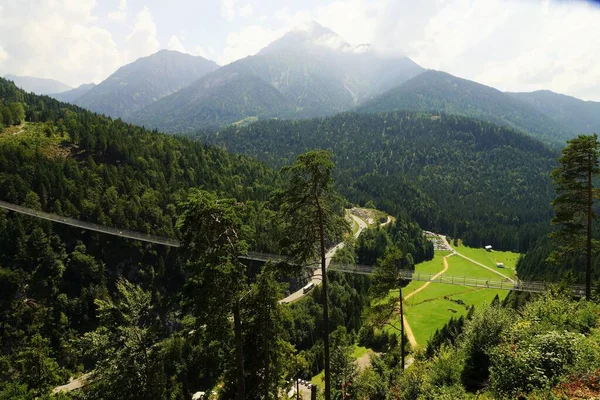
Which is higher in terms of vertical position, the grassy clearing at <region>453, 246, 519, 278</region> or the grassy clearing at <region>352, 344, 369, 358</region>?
the grassy clearing at <region>453, 246, 519, 278</region>

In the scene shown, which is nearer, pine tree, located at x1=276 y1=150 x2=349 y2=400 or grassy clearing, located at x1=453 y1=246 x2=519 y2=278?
pine tree, located at x1=276 y1=150 x2=349 y2=400

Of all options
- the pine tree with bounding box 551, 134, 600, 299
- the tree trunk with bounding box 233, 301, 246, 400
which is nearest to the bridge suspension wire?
the tree trunk with bounding box 233, 301, 246, 400

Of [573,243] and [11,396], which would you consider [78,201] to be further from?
[573,243]

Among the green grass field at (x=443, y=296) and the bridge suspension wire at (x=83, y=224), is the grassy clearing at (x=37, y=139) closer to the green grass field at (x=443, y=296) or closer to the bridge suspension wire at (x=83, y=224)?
the bridge suspension wire at (x=83, y=224)

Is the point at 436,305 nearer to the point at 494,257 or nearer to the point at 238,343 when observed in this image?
the point at 494,257

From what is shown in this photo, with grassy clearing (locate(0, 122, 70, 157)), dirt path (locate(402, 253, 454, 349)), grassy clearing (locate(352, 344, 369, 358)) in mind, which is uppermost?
grassy clearing (locate(0, 122, 70, 157))

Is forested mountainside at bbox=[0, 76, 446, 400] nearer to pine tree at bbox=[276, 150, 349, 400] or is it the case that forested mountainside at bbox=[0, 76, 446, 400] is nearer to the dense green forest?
Answer: the dense green forest

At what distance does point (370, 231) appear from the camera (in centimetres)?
10681

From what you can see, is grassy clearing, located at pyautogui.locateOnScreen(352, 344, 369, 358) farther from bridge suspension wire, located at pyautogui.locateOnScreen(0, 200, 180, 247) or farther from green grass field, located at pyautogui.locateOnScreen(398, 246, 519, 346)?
bridge suspension wire, located at pyautogui.locateOnScreen(0, 200, 180, 247)

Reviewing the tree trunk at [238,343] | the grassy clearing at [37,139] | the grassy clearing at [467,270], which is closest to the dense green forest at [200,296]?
the tree trunk at [238,343]

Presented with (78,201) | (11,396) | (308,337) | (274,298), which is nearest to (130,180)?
(78,201)

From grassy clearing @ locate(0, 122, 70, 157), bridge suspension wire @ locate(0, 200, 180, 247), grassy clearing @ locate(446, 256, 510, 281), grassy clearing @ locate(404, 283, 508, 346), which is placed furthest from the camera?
grassy clearing @ locate(446, 256, 510, 281)

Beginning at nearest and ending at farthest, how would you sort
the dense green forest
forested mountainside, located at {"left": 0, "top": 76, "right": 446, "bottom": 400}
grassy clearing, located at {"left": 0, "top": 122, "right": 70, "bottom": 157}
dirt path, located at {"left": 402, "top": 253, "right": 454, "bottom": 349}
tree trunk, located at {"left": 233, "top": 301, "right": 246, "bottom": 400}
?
the dense green forest → tree trunk, located at {"left": 233, "top": 301, "right": 246, "bottom": 400} → forested mountainside, located at {"left": 0, "top": 76, "right": 446, "bottom": 400} → dirt path, located at {"left": 402, "top": 253, "right": 454, "bottom": 349} → grassy clearing, located at {"left": 0, "top": 122, "right": 70, "bottom": 157}

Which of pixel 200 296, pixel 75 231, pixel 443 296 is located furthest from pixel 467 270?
pixel 75 231
